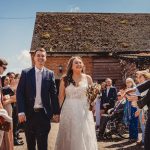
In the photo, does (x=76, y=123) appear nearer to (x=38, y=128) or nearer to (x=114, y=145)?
(x=38, y=128)

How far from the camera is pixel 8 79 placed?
11.4 m

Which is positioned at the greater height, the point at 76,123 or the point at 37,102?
the point at 37,102

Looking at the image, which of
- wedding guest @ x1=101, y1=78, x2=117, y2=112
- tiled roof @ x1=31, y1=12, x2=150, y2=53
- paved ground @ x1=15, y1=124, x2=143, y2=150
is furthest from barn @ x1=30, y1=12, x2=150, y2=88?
paved ground @ x1=15, y1=124, x2=143, y2=150

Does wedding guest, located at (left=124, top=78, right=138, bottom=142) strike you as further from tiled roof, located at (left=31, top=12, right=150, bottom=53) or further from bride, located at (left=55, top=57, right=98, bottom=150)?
tiled roof, located at (left=31, top=12, right=150, bottom=53)

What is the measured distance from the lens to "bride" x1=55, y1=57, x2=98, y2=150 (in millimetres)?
7852

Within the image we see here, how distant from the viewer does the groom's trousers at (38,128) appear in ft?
22.3

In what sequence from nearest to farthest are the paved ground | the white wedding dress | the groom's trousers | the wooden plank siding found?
the groom's trousers < the white wedding dress < the paved ground < the wooden plank siding

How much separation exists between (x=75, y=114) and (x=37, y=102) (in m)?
1.25

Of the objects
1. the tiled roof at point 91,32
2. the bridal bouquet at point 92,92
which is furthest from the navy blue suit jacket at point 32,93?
the tiled roof at point 91,32

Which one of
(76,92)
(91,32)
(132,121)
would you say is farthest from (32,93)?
(91,32)

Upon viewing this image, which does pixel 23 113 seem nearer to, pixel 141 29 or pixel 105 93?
pixel 105 93

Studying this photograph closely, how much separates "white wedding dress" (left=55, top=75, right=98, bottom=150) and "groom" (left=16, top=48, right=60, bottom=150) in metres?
0.85

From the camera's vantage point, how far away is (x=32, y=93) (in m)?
6.96

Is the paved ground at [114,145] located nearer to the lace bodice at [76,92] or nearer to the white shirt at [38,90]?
the lace bodice at [76,92]
